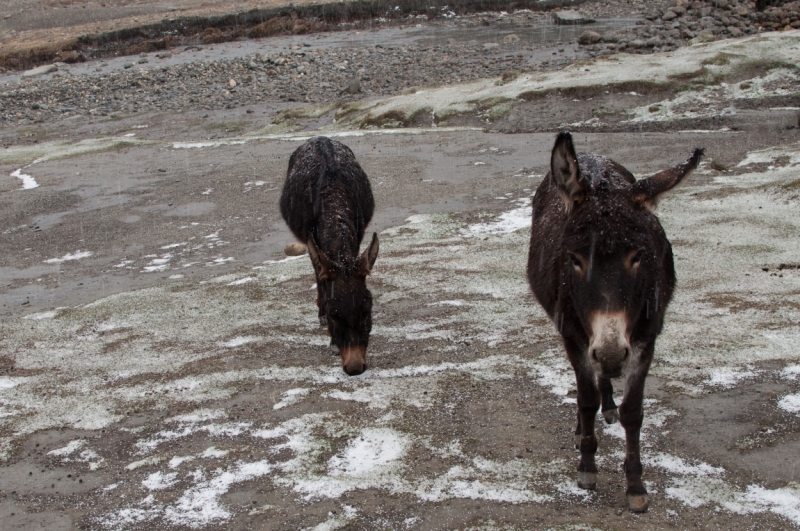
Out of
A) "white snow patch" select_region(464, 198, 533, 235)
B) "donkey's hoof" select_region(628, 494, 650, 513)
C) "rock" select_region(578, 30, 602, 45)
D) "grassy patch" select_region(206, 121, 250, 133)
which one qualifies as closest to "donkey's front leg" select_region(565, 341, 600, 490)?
"donkey's hoof" select_region(628, 494, 650, 513)

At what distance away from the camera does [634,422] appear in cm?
492

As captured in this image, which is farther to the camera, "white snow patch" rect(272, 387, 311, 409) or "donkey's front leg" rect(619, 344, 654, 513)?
"white snow patch" rect(272, 387, 311, 409)

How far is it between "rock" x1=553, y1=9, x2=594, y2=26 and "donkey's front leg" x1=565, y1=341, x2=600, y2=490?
46351mm

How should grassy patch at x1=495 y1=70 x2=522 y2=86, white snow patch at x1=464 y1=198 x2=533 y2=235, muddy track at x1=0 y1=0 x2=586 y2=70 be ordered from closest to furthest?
1. white snow patch at x1=464 y1=198 x2=533 y2=235
2. grassy patch at x1=495 y1=70 x2=522 y2=86
3. muddy track at x1=0 y1=0 x2=586 y2=70

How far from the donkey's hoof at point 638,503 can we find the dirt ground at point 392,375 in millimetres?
51

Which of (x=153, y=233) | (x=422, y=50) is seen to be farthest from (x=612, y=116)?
(x=422, y=50)

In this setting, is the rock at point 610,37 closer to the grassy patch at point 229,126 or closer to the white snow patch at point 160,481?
the grassy patch at point 229,126

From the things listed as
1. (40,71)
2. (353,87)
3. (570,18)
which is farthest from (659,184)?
(40,71)

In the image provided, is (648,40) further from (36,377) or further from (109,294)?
(36,377)

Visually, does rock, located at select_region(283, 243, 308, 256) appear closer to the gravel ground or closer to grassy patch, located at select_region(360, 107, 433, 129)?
grassy patch, located at select_region(360, 107, 433, 129)

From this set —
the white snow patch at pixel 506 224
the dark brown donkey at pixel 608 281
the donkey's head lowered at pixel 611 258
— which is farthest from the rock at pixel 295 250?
the donkey's head lowered at pixel 611 258

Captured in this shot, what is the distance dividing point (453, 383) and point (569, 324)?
8.33 ft

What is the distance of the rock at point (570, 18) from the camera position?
47.5m

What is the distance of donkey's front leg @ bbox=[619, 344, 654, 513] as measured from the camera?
485 cm
